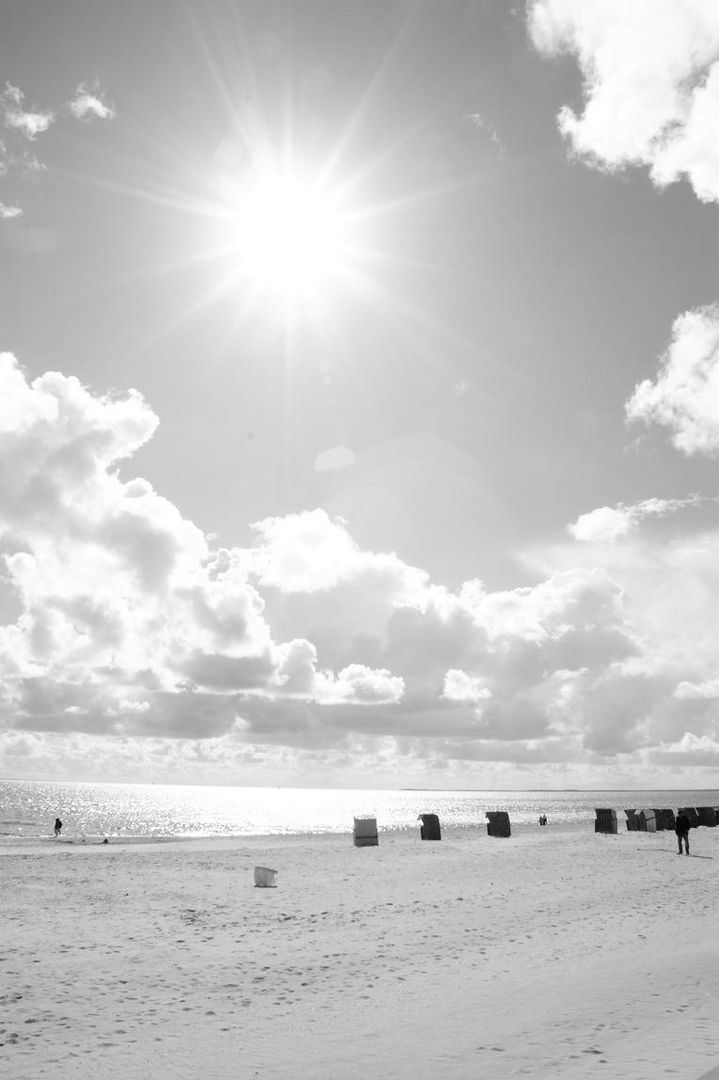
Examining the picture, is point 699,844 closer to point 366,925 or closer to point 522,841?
point 522,841

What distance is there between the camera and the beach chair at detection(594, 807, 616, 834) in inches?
1996

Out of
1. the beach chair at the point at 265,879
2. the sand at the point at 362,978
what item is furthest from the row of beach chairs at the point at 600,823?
the sand at the point at 362,978

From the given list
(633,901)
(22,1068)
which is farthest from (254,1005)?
(633,901)

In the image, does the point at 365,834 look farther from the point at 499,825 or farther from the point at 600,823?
the point at 600,823

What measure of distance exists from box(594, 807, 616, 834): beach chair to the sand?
80.5 ft

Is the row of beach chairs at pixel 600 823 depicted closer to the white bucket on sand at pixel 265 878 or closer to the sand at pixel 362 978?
the white bucket on sand at pixel 265 878

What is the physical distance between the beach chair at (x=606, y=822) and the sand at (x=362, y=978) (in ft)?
80.5

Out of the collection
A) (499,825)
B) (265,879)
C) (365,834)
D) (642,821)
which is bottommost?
(642,821)

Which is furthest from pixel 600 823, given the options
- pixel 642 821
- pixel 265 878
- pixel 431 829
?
pixel 265 878

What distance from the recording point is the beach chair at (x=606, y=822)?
166 feet

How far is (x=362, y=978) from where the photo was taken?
44.2ft

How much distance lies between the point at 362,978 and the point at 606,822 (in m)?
42.7

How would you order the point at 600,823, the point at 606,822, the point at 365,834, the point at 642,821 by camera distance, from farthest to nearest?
the point at 642,821, the point at 600,823, the point at 606,822, the point at 365,834

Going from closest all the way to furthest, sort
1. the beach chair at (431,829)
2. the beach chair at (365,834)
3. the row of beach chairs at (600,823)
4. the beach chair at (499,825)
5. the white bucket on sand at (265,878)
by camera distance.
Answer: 1. the white bucket on sand at (265,878)
2. the beach chair at (365,834)
3. the row of beach chairs at (600,823)
4. the beach chair at (431,829)
5. the beach chair at (499,825)
